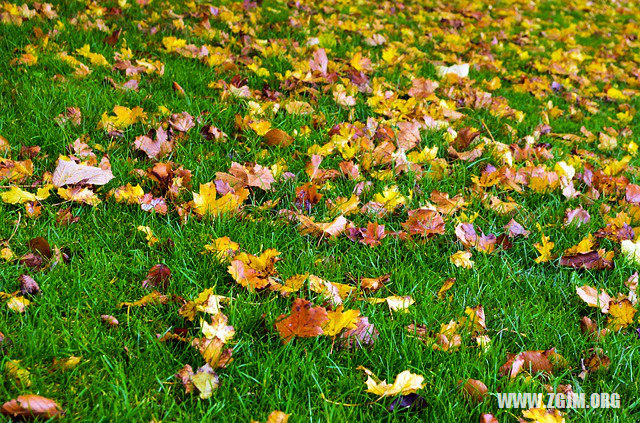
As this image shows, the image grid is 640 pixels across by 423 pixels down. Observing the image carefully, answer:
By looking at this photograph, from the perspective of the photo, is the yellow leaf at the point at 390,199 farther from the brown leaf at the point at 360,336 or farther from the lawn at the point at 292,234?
the brown leaf at the point at 360,336

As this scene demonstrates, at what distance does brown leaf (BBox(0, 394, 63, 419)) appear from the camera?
1.32 metres

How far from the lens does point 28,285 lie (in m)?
1.73

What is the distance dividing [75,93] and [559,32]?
525cm

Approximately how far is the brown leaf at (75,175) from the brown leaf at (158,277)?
600 millimetres

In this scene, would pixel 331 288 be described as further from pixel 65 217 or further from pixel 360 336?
pixel 65 217

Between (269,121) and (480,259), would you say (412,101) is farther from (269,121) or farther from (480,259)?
(480,259)

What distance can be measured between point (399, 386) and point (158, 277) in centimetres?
87

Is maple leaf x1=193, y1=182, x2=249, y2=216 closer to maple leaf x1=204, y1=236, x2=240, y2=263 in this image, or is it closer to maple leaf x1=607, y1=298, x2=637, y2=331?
maple leaf x1=204, y1=236, x2=240, y2=263

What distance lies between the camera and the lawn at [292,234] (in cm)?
154

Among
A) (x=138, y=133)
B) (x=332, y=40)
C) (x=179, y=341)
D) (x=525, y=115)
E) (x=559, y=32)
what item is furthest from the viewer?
(x=559, y=32)

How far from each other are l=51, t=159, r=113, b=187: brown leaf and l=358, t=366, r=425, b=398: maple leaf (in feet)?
4.57

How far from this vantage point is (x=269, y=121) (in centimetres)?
295

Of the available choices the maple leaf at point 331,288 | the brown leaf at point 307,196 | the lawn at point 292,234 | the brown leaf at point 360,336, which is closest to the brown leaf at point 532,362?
the lawn at point 292,234

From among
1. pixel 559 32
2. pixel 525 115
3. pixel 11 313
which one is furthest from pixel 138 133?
pixel 559 32
